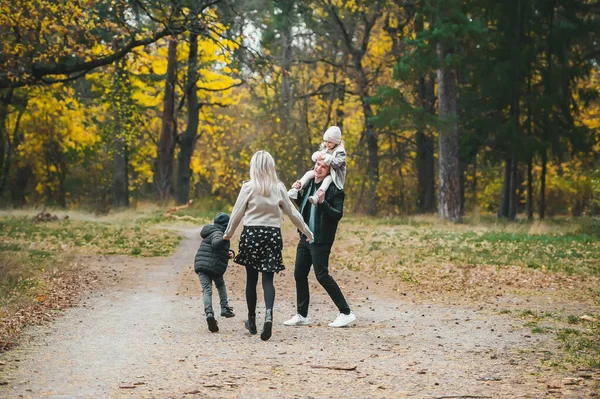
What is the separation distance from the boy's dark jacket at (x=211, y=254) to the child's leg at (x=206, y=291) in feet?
0.21

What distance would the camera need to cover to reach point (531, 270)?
15164 millimetres

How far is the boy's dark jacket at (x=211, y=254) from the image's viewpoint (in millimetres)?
9672

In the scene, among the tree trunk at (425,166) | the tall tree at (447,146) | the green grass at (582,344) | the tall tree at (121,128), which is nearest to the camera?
the green grass at (582,344)

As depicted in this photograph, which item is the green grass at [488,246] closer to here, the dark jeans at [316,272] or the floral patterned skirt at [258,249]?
the dark jeans at [316,272]

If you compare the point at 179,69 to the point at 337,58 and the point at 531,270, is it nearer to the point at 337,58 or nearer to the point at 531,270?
the point at 337,58

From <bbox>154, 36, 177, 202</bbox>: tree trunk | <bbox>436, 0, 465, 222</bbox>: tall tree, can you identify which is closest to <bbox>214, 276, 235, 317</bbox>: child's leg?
<bbox>436, 0, 465, 222</bbox>: tall tree

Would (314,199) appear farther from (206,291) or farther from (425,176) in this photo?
(425,176)

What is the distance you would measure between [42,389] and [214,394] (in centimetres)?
128

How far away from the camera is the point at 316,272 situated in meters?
9.45

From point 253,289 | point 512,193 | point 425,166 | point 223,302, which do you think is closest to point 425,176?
point 425,166

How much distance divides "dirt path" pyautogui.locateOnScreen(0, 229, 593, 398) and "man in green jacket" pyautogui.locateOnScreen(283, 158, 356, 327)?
0.79 ft

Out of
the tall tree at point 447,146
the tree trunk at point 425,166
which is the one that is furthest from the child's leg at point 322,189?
the tree trunk at point 425,166

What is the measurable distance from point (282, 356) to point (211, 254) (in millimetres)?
2306

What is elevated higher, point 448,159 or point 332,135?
point 448,159
